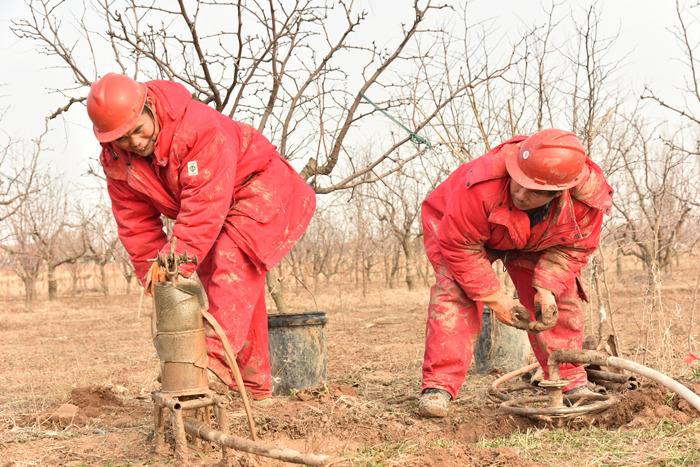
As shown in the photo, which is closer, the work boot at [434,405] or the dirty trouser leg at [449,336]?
the work boot at [434,405]

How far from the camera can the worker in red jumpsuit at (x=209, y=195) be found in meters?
3.02

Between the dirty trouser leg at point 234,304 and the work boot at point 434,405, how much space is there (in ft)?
2.73

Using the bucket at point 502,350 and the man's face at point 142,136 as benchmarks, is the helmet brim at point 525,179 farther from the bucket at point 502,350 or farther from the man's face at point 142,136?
the bucket at point 502,350

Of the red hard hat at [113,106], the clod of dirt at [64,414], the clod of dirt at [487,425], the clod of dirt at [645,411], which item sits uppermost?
the red hard hat at [113,106]

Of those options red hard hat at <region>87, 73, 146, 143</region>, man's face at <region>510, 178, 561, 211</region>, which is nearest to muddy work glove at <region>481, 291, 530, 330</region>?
man's face at <region>510, 178, 561, 211</region>

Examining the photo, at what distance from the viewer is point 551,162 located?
3139mm

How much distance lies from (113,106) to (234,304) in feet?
3.35

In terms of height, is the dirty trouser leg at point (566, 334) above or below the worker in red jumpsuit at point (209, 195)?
below

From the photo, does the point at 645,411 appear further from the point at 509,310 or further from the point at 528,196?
the point at 528,196

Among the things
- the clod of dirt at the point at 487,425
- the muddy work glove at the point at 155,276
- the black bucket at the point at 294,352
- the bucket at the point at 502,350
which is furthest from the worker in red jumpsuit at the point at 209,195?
the bucket at the point at 502,350

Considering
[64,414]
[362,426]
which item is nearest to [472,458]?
[362,426]

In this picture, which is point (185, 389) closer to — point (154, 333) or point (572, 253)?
point (154, 333)

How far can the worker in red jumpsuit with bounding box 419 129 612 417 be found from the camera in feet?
10.7

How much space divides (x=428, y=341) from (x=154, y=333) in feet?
5.07
